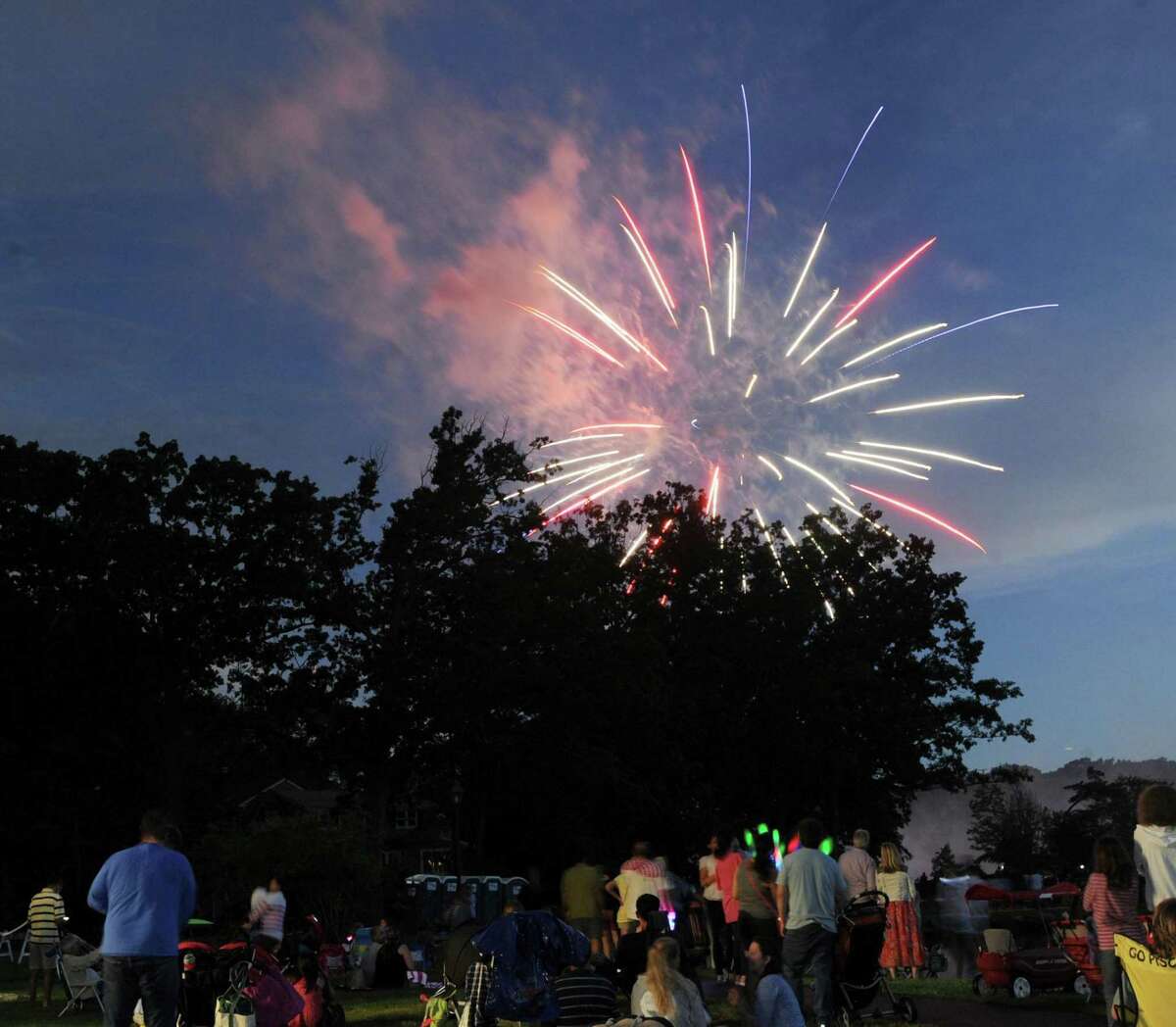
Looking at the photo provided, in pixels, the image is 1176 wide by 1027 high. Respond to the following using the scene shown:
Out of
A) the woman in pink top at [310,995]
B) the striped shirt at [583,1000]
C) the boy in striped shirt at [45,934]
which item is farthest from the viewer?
the boy in striped shirt at [45,934]

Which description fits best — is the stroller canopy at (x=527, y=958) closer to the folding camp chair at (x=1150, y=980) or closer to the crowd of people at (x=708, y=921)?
the crowd of people at (x=708, y=921)

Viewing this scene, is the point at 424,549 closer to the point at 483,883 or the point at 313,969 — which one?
the point at 483,883

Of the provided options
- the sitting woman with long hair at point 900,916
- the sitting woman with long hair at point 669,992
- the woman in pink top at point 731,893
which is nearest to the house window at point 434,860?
the sitting woman with long hair at point 900,916

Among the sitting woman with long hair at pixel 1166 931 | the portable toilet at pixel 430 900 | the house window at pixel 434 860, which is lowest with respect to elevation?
the sitting woman with long hair at pixel 1166 931

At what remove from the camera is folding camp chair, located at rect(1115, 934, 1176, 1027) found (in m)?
6.60

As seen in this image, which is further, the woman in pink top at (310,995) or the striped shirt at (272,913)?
the striped shirt at (272,913)

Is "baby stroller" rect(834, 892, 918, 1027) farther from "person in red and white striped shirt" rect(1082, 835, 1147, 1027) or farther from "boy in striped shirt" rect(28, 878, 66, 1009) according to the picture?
"boy in striped shirt" rect(28, 878, 66, 1009)

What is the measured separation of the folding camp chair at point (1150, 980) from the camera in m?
6.60

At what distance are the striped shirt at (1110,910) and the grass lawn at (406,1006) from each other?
3.60m

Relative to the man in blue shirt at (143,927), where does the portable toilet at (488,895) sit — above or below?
above

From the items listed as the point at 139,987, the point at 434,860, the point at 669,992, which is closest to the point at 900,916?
the point at 669,992

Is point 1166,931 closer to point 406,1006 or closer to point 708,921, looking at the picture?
point 708,921

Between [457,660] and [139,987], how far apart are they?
1164 inches

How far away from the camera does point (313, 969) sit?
11.6 meters
